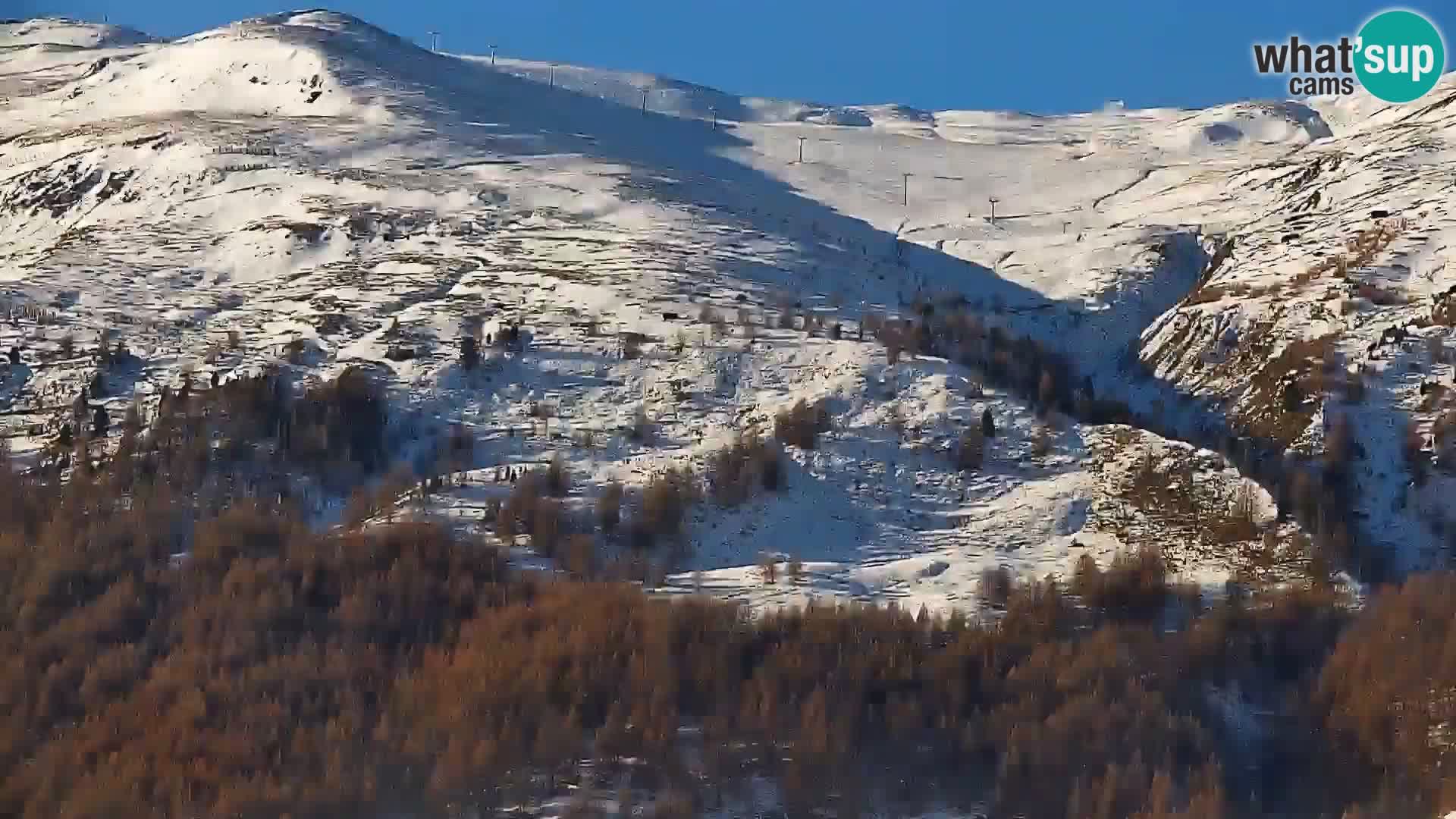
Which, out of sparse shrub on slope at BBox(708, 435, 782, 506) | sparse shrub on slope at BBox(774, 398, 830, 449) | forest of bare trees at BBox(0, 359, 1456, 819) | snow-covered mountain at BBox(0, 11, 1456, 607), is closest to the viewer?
forest of bare trees at BBox(0, 359, 1456, 819)

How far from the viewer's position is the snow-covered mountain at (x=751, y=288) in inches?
1021

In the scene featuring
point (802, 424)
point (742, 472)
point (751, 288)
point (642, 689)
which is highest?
point (751, 288)

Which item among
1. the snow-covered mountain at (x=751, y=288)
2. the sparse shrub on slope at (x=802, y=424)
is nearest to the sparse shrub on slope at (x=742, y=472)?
the snow-covered mountain at (x=751, y=288)

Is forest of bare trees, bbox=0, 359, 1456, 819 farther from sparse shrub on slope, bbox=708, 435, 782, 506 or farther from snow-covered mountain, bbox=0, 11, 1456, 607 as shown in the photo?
sparse shrub on slope, bbox=708, 435, 782, 506

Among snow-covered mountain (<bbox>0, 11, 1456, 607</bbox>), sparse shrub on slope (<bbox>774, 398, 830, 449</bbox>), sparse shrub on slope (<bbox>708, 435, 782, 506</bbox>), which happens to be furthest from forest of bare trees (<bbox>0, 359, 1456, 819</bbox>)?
sparse shrub on slope (<bbox>774, 398, 830, 449</bbox>)

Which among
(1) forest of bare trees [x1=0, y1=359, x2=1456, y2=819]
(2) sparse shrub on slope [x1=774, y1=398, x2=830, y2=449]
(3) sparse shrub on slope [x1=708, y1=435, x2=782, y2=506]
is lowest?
(1) forest of bare trees [x1=0, y1=359, x2=1456, y2=819]

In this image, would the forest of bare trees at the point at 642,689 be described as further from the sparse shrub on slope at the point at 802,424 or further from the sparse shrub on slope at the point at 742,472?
the sparse shrub on slope at the point at 802,424

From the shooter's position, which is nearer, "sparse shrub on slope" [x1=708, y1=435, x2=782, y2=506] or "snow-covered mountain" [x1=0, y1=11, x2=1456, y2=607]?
"snow-covered mountain" [x1=0, y1=11, x2=1456, y2=607]

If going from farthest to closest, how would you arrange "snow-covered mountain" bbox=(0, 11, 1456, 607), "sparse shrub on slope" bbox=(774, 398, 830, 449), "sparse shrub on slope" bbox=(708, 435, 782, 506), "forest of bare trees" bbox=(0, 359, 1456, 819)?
1. "sparse shrub on slope" bbox=(774, 398, 830, 449)
2. "sparse shrub on slope" bbox=(708, 435, 782, 506)
3. "snow-covered mountain" bbox=(0, 11, 1456, 607)
4. "forest of bare trees" bbox=(0, 359, 1456, 819)

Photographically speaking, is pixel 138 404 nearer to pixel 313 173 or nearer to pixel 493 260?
pixel 493 260

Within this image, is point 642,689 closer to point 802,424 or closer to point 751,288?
point 802,424

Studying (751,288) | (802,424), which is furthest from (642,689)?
(751,288)

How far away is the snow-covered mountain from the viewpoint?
85.0 feet

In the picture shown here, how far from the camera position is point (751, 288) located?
40812 mm
